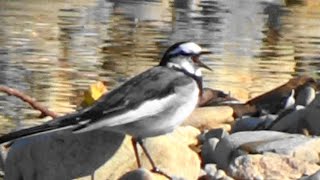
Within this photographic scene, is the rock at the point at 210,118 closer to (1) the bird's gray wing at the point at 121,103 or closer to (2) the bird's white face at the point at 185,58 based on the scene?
(2) the bird's white face at the point at 185,58

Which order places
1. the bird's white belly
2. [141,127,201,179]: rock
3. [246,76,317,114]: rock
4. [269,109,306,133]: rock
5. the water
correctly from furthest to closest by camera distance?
the water → [246,76,317,114]: rock → [269,109,306,133]: rock → [141,127,201,179]: rock → the bird's white belly

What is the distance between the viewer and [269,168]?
23.2 ft

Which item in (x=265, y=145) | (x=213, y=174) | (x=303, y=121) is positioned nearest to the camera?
(x=213, y=174)

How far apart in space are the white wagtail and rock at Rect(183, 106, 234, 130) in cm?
165

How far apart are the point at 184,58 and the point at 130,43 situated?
6848 mm

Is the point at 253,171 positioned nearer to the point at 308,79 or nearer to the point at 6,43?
the point at 308,79

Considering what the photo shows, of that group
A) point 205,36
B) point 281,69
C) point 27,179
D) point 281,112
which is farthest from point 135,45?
point 27,179

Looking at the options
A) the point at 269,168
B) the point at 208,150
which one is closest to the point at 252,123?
the point at 208,150

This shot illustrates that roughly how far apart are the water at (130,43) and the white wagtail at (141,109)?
230 cm

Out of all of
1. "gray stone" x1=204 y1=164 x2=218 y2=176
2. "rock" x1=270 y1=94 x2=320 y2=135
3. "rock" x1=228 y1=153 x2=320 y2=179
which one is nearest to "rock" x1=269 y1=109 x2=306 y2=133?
"rock" x1=270 y1=94 x2=320 y2=135

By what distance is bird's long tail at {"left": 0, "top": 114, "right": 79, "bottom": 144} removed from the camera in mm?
6426

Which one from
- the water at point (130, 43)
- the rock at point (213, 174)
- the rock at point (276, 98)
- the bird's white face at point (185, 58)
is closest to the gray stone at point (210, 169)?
the rock at point (213, 174)

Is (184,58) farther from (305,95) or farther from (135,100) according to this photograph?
(305,95)

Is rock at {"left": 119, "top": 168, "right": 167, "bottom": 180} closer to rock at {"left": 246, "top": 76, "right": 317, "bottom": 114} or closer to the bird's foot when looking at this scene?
the bird's foot
